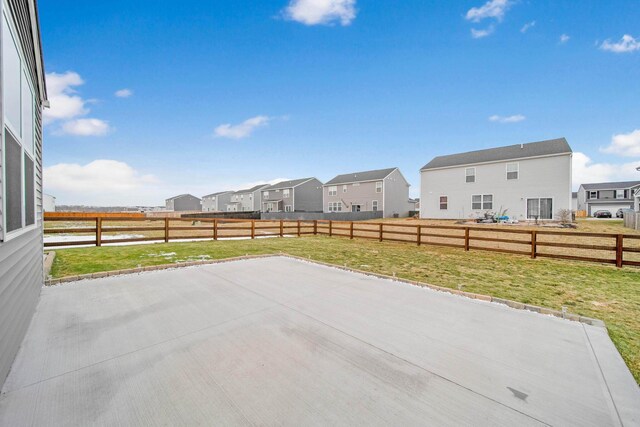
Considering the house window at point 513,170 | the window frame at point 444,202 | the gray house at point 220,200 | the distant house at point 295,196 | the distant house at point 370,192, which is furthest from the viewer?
the gray house at point 220,200

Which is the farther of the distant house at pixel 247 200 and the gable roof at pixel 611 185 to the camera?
the distant house at pixel 247 200

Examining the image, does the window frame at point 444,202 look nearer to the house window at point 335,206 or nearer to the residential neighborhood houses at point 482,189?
the residential neighborhood houses at point 482,189

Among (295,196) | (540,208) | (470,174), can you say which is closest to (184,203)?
(295,196)

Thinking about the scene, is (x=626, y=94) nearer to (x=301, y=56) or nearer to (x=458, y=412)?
(x=301, y=56)

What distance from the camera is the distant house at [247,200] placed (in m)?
43.6

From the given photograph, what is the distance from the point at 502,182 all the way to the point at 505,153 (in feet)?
8.42

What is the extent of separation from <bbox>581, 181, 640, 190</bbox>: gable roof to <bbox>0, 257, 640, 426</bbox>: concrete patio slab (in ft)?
169

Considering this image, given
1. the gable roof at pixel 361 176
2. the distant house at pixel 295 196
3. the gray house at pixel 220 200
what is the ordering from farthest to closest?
the gray house at pixel 220 200 < the distant house at pixel 295 196 < the gable roof at pixel 361 176

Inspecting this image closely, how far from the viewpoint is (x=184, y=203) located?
2311 inches

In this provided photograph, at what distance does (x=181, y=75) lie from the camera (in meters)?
13.4

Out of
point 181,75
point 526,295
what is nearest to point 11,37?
point 526,295

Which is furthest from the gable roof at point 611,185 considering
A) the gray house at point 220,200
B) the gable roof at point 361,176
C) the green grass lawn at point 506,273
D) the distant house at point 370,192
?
the gray house at point 220,200

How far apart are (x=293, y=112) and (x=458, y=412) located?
2151 centimetres

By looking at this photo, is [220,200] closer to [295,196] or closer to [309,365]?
[295,196]
